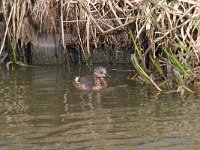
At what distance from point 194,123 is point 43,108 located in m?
2.17

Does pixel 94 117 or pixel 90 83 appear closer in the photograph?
pixel 94 117

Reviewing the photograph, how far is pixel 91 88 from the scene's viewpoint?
9.64m

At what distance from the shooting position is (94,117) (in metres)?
7.70

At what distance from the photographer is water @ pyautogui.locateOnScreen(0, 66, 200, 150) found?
6613mm

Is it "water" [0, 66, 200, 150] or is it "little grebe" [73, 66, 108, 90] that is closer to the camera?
"water" [0, 66, 200, 150]

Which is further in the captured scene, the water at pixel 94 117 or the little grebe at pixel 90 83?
the little grebe at pixel 90 83

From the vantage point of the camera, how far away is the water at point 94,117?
260 inches

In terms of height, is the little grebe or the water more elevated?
the little grebe

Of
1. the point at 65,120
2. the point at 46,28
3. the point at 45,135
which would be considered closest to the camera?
the point at 45,135

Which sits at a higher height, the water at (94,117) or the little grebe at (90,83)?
the little grebe at (90,83)

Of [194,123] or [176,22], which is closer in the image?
[194,123]

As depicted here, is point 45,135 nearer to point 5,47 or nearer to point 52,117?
point 52,117

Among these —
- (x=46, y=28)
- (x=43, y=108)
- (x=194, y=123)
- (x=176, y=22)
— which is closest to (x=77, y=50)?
(x=46, y=28)

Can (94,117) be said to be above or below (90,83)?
below
